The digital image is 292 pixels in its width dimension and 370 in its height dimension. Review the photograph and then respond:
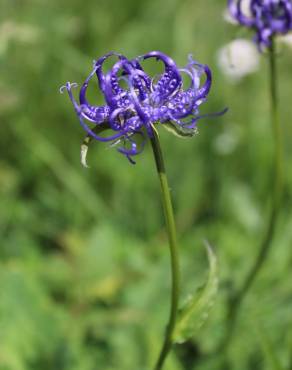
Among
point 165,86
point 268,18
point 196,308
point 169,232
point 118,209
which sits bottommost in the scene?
point 118,209

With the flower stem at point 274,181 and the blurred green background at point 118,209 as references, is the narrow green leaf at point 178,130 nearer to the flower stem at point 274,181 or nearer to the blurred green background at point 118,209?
the flower stem at point 274,181

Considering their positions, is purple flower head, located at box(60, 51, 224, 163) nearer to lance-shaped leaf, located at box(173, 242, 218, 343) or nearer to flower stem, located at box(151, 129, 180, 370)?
flower stem, located at box(151, 129, 180, 370)

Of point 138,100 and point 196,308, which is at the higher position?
point 138,100

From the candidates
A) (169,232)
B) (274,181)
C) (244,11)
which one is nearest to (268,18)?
(244,11)

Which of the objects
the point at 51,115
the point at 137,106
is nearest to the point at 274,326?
the point at 137,106

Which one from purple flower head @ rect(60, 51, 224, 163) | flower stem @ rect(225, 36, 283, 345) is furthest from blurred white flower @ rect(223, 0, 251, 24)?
purple flower head @ rect(60, 51, 224, 163)

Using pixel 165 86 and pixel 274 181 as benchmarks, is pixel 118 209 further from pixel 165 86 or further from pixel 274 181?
pixel 165 86

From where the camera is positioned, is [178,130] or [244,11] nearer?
[178,130]
